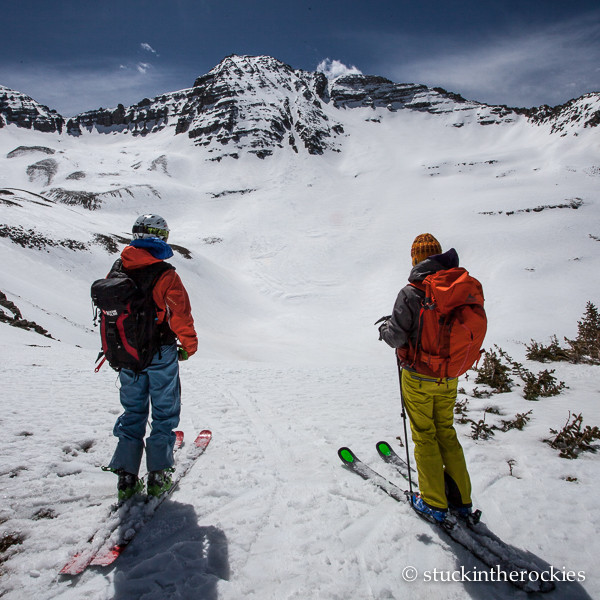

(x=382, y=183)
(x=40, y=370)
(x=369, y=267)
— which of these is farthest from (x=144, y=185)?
(x=40, y=370)

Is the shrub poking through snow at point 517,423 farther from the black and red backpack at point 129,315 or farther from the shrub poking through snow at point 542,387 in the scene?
the black and red backpack at point 129,315

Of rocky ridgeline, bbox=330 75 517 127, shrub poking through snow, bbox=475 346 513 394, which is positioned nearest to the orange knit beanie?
shrub poking through snow, bbox=475 346 513 394

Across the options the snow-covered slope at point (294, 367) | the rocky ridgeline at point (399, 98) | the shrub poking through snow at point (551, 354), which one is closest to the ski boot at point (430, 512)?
the snow-covered slope at point (294, 367)

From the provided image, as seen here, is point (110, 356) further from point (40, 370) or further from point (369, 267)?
point (369, 267)

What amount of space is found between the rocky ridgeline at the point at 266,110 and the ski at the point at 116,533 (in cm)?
9437

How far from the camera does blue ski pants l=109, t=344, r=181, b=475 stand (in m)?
3.25

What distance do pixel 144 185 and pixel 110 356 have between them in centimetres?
7112

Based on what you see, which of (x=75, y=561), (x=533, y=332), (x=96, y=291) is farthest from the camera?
(x=533, y=332)

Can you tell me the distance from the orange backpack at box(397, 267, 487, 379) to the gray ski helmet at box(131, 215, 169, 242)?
8.66 ft

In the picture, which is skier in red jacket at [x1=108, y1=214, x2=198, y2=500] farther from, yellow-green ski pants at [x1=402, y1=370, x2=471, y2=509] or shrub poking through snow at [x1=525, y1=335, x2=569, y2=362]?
shrub poking through snow at [x1=525, y1=335, x2=569, y2=362]

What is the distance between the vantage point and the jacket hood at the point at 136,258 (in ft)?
10.2

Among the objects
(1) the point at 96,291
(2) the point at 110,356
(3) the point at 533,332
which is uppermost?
(3) the point at 533,332

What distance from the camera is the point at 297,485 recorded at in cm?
387

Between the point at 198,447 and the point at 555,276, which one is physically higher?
the point at 555,276
